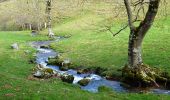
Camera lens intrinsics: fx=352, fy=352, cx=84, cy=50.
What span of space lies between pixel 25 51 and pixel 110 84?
1021 inches

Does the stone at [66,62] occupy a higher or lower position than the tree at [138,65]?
lower

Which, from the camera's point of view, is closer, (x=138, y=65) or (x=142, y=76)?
(x=142, y=76)

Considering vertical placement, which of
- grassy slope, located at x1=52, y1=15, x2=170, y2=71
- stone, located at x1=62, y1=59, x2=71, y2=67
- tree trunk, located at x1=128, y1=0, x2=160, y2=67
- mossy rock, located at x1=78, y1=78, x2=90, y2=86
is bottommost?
mossy rock, located at x1=78, y1=78, x2=90, y2=86

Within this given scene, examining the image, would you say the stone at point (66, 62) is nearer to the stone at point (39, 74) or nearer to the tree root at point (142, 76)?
the stone at point (39, 74)

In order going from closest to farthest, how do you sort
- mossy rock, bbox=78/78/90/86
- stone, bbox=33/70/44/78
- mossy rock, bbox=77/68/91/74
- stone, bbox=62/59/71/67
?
mossy rock, bbox=78/78/90/86, stone, bbox=33/70/44/78, mossy rock, bbox=77/68/91/74, stone, bbox=62/59/71/67

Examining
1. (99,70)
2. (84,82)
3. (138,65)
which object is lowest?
(84,82)

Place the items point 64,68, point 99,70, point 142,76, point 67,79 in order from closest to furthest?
point 142,76 < point 67,79 < point 99,70 < point 64,68

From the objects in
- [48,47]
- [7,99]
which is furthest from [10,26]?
[7,99]

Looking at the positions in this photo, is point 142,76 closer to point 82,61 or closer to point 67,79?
point 67,79

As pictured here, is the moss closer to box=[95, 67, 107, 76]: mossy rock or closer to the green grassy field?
the green grassy field

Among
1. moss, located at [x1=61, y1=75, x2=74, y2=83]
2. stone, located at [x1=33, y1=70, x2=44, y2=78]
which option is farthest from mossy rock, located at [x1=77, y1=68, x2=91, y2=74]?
stone, located at [x1=33, y1=70, x2=44, y2=78]

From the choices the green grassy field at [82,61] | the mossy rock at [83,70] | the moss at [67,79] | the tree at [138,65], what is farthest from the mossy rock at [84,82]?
the mossy rock at [83,70]

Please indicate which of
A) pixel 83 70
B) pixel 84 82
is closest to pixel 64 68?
pixel 83 70

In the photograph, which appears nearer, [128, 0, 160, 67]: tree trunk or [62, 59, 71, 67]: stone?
[128, 0, 160, 67]: tree trunk
